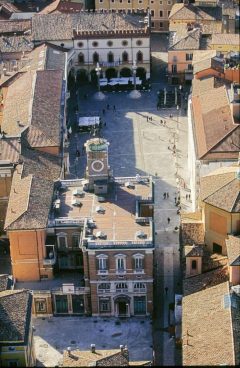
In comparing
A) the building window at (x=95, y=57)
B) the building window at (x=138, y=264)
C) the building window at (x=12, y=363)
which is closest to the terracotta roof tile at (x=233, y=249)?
the building window at (x=138, y=264)

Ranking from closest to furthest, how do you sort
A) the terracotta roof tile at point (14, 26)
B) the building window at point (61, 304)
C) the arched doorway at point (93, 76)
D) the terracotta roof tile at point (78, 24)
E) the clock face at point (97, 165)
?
the building window at point (61, 304)
the clock face at point (97, 165)
the terracotta roof tile at point (78, 24)
the arched doorway at point (93, 76)
the terracotta roof tile at point (14, 26)

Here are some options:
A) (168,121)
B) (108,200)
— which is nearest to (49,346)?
(108,200)

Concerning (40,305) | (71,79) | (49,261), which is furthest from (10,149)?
(71,79)

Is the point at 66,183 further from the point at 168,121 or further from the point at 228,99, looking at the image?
the point at 168,121

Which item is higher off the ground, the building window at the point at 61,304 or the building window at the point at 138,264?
the building window at the point at 138,264

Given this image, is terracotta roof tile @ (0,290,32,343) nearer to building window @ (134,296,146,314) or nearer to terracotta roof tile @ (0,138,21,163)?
building window @ (134,296,146,314)

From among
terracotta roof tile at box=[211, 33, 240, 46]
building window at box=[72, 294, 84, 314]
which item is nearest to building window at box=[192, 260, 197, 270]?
building window at box=[72, 294, 84, 314]

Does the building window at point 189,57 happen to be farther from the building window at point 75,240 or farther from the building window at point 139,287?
the building window at point 139,287
